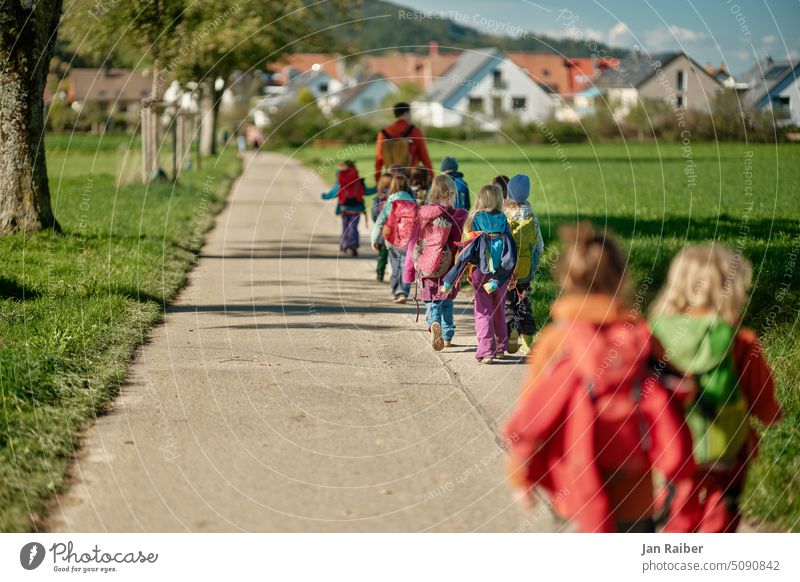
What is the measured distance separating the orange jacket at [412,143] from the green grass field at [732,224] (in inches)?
81.0

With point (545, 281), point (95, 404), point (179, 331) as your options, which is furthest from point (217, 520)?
point (545, 281)

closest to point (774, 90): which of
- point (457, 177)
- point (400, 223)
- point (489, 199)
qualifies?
point (457, 177)

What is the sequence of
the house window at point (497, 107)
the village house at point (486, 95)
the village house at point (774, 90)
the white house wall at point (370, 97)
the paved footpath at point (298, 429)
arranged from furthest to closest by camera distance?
the white house wall at point (370, 97)
the village house at point (486, 95)
the house window at point (497, 107)
the village house at point (774, 90)
the paved footpath at point (298, 429)

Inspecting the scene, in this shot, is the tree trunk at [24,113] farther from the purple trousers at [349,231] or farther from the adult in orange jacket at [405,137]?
the adult in orange jacket at [405,137]

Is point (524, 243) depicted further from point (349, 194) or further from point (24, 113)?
point (24, 113)

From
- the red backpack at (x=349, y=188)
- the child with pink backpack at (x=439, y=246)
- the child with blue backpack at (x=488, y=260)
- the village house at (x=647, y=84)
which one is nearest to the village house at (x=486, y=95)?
the village house at (x=647, y=84)

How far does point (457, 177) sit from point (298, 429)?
644 centimetres

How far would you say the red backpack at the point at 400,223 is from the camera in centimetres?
1122

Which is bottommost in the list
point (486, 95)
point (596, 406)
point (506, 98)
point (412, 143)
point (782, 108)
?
point (596, 406)

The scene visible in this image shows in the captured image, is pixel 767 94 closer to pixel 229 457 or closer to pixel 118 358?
pixel 118 358

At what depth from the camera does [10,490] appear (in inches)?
222

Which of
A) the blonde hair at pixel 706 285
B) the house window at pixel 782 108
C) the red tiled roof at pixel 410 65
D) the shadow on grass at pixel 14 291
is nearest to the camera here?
the blonde hair at pixel 706 285

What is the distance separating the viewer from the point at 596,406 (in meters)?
4.17

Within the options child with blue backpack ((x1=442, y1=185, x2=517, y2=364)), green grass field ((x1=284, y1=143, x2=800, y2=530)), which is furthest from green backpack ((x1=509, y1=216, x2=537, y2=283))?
green grass field ((x1=284, y1=143, x2=800, y2=530))
